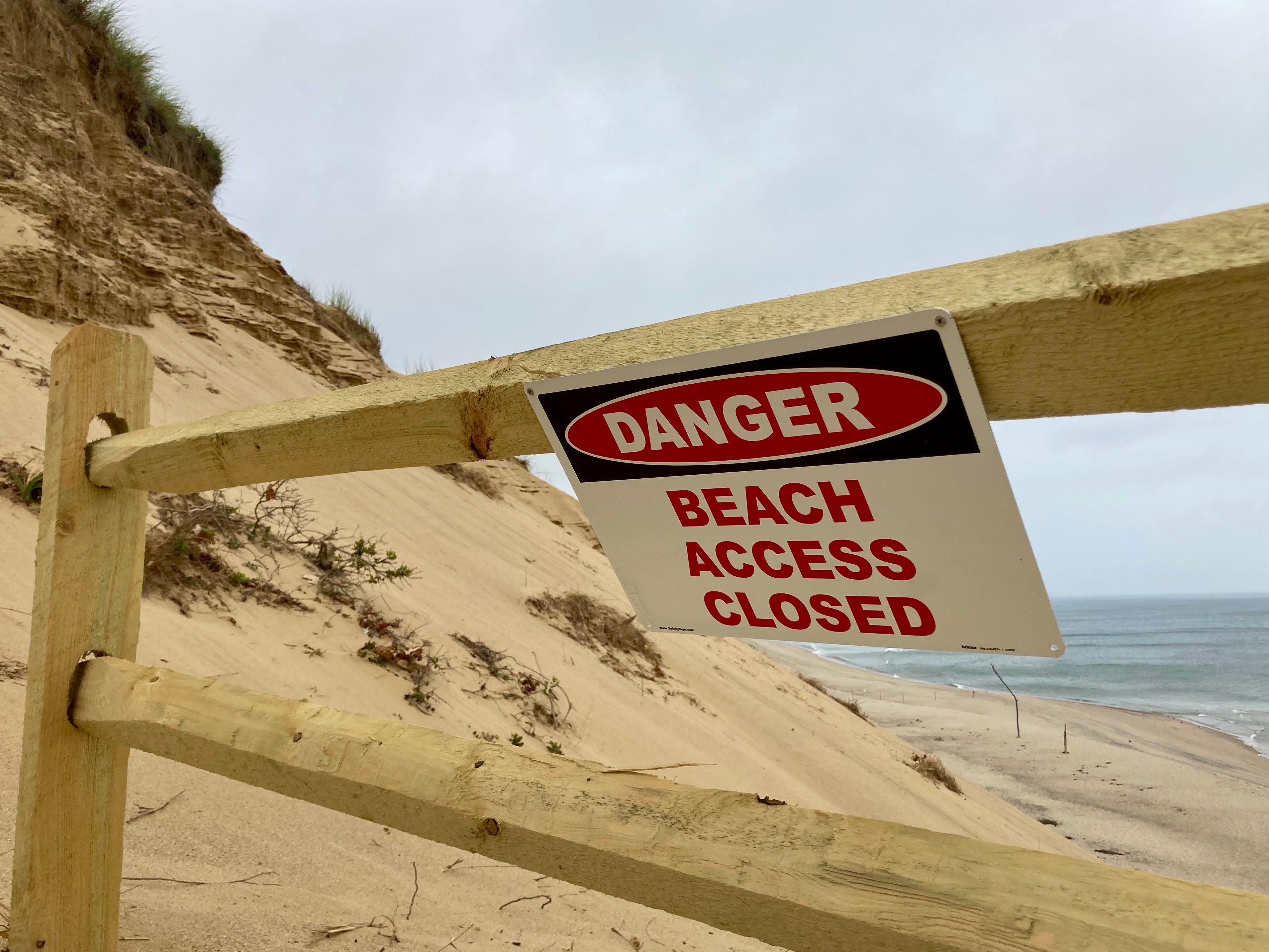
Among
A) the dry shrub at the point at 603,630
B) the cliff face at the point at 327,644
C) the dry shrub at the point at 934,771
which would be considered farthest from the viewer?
the dry shrub at the point at 934,771

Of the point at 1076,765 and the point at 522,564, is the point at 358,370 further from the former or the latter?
the point at 1076,765

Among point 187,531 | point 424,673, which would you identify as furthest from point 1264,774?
point 187,531

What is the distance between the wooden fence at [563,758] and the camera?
0.75m

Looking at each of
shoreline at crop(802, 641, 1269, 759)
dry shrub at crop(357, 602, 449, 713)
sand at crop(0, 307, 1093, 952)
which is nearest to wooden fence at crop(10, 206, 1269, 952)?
sand at crop(0, 307, 1093, 952)

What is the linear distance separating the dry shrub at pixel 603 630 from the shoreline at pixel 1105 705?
3.55 metres

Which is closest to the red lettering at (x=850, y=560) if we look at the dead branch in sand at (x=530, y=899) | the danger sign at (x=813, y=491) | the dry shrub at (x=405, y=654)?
the danger sign at (x=813, y=491)

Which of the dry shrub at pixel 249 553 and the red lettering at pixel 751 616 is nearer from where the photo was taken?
the red lettering at pixel 751 616

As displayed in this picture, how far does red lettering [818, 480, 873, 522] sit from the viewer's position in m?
1.01

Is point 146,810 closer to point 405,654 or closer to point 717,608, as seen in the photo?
point 405,654

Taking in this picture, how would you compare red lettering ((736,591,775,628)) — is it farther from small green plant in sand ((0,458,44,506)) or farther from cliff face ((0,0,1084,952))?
small green plant in sand ((0,458,44,506))

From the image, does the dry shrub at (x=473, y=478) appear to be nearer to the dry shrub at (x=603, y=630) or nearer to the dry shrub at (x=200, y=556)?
the dry shrub at (x=603, y=630)

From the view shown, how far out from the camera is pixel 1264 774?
42.0 feet

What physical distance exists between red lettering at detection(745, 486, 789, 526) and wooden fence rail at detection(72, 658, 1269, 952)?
364 millimetres

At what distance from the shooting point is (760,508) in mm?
1091
